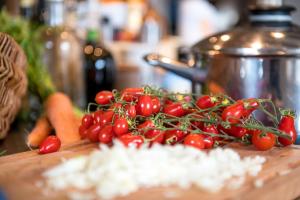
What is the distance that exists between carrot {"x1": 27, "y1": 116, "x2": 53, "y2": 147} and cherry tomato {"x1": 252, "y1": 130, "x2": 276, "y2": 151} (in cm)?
40

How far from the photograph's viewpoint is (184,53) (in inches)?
62.7

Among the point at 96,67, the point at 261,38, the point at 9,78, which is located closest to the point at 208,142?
the point at 261,38

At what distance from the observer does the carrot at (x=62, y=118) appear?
0.96 meters

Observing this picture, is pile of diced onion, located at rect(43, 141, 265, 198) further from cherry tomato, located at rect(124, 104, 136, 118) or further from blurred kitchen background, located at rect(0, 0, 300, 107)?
blurred kitchen background, located at rect(0, 0, 300, 107)

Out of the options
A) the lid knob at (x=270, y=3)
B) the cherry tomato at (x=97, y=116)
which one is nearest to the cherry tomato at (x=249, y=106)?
the cherry tomato at (x=97, y=116)

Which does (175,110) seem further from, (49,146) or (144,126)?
(49,146)

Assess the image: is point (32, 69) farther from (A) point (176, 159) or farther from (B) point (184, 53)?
(A) point (176, 159)

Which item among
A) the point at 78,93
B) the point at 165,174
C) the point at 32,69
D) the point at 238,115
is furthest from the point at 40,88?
the point at 165,174

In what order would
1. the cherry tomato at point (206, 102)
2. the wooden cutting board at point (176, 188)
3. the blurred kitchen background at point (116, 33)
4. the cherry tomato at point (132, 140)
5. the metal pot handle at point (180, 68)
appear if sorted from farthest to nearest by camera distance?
the blurred kitchen background at point (116, 33) < the metal pot handle at point (180, 68) < the cherry tomato at point (206, 102) < the cherry tomato at point (132, 140) < the wooden cutting board at point (176, 188)

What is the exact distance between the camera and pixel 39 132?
1.04 m

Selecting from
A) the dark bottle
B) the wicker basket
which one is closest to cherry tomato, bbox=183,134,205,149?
the wicker basket

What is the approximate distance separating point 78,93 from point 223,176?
0.90 m

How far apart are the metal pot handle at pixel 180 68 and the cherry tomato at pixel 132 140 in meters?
0.34

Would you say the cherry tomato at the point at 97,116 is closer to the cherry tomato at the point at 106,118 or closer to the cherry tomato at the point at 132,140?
the cherry tomato at the point at 106,118
